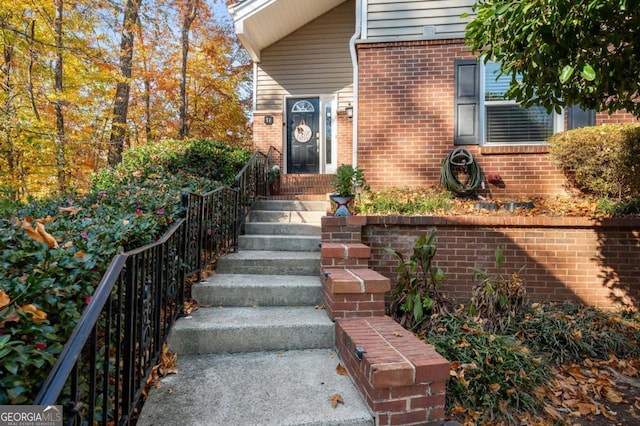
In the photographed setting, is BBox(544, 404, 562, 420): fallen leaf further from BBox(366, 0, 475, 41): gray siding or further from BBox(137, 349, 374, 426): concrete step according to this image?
BBox(366, 0, 475, 41): gray siding

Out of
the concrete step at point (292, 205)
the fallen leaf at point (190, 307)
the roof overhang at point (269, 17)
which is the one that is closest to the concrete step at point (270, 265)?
the fallen leaf at point (190, 307)

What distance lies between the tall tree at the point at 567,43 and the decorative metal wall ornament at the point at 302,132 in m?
5.39

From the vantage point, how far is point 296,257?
3.54 metres

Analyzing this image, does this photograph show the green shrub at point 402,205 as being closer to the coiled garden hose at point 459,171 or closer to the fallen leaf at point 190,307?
the coiled garden hose at point 459,171

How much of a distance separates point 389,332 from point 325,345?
0.54 m

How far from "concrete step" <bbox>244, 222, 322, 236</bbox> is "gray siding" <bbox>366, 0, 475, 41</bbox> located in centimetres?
310

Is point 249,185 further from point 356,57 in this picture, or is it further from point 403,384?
point 403,384

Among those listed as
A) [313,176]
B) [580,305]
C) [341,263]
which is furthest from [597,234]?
[313,176]

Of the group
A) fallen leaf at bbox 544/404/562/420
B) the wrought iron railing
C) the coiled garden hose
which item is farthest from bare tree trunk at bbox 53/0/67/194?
fallen leaf at bbox 544/404/562/420

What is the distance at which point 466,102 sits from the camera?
17.0 ft

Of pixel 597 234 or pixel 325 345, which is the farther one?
pixel 597 234

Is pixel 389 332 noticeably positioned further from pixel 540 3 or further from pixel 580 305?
pixel 580 305

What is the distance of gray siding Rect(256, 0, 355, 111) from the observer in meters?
7.66

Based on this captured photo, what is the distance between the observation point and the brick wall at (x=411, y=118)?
518 cm
